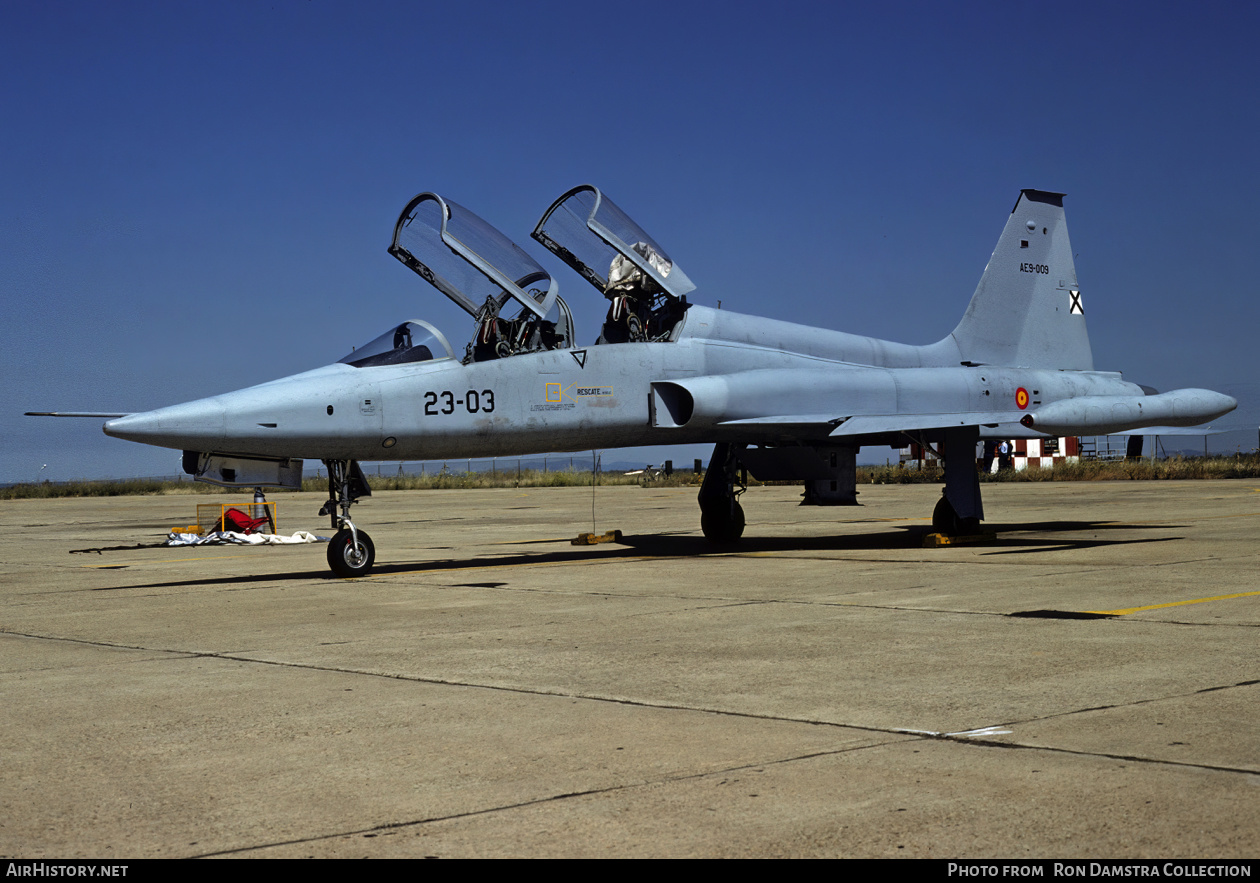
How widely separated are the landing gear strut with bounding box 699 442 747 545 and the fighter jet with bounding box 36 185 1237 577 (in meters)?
0.03

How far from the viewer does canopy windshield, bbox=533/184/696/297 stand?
14.5 metres

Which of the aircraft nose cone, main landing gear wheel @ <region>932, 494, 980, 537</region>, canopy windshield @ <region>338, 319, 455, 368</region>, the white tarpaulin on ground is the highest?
canopy windshield @ <region>338, 319, 455, 368</region>

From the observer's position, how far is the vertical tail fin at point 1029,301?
61.0ft

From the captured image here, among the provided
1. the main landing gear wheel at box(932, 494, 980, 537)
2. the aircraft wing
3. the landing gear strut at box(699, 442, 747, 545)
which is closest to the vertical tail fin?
the main landing gear wheel at box(932, 494, 980, 537)

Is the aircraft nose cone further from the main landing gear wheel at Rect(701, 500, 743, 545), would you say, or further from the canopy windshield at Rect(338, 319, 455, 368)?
the main landing gear wheel at Rect(701, 500, 743, 545)

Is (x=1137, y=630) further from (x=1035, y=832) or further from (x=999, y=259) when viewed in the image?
(x=999, y=259)

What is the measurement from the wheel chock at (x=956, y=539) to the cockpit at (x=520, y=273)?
14.2ft

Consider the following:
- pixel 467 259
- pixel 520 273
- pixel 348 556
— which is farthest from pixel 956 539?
pixel 348 556

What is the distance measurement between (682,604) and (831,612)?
134cm

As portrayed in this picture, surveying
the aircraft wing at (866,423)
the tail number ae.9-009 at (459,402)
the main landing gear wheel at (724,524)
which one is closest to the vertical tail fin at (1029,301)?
the aircraft wing at (866,423)

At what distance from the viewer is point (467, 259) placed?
43.2ft

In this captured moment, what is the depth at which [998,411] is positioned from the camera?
17.7 metres

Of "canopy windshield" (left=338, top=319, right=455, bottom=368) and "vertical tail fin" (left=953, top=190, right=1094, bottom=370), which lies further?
"vertical tail fin" (left=953, top=190, right=1094, bottom=370)

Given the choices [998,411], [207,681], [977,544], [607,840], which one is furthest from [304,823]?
[998,411]
